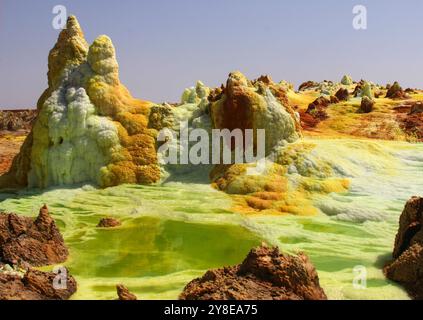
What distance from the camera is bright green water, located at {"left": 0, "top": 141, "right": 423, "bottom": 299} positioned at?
11078mm

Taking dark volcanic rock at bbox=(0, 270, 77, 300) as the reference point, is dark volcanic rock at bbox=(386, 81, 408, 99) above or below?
above

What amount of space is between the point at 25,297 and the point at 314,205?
11.1 meters

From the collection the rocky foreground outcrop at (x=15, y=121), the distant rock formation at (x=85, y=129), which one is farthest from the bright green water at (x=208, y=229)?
the rocky foreground outcrop at (x=15, y=121)

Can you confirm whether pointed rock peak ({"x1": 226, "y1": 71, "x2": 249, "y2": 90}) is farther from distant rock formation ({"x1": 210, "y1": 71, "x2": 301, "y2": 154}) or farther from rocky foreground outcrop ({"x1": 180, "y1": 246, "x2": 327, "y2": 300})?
rocky foreground outcrop ({"x1": 180, "y1": 246, "x2": 327, "y2": 300})

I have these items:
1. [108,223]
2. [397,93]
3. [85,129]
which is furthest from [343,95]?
[108,223]

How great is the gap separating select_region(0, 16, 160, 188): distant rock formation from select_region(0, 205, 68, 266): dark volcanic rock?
8252 millimetres

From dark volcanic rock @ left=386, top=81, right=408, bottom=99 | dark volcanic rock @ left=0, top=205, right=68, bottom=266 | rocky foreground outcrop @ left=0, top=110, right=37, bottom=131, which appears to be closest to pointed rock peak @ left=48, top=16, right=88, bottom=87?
dark volcanic rock @ left=0, top=205, right=68, bottom=266

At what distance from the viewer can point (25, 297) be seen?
8.84 m

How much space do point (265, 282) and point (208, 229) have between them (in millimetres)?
6538

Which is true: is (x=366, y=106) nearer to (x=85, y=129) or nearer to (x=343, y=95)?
(x=343, y=95)

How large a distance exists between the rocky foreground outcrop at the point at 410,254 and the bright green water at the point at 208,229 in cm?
26
